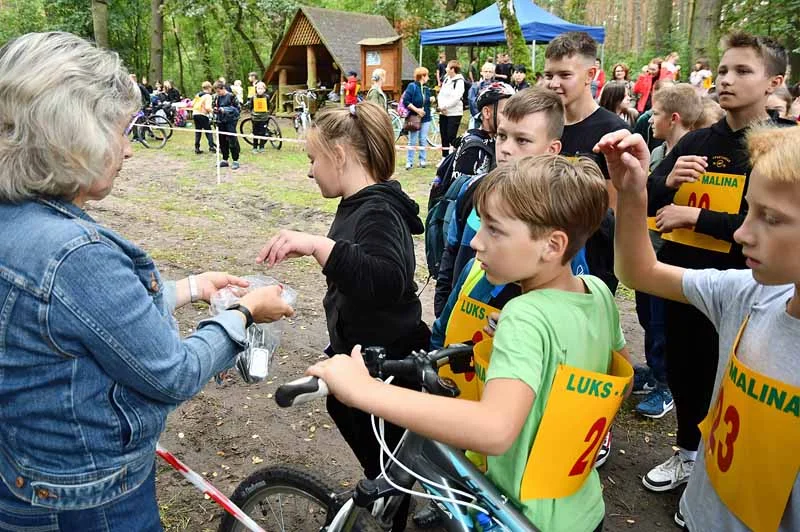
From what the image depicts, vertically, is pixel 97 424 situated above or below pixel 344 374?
below

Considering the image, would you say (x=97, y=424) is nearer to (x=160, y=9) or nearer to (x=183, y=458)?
(x=183, y=458)

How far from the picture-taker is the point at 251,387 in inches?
167

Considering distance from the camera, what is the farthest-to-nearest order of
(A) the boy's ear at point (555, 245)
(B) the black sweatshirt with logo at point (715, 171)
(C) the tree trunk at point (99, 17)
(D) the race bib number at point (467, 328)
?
(C) the tree trunk at point (99, 17), (B) the black sweatshirt with logo at point (715, 171), (D) the race bib number at point (467, 328), (A) the boy's ear at point (555, 245)

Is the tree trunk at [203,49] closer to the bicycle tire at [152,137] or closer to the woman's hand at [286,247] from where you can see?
the bicycle tire at [152,137]

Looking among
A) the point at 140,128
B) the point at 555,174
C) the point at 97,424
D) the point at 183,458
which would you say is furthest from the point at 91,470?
the point at 140,128

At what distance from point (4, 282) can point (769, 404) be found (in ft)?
5.74

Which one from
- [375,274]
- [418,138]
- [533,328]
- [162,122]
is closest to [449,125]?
[418,138]

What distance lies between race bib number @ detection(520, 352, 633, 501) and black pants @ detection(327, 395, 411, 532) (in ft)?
3.23

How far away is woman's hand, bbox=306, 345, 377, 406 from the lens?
1.36 metres

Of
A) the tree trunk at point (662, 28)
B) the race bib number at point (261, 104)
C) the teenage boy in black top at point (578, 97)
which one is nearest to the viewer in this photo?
the teenage boy in black top at point (578, 97)

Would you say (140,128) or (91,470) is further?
(140,128)

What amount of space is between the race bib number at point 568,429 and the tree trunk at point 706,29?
18.2 m

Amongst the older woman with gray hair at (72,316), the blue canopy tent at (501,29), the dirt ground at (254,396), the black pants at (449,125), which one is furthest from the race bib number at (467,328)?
the blue canopy tent at (501,29)

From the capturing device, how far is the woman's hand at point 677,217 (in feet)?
9.10
